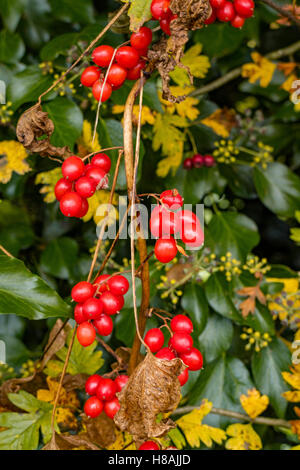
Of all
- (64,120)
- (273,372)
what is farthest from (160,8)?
(273,372)

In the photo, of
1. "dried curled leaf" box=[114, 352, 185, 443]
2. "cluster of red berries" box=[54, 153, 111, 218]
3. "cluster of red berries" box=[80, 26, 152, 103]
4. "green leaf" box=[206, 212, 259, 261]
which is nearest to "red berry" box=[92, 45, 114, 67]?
"cluster of red berries" box=[80, 26, 152, 103]

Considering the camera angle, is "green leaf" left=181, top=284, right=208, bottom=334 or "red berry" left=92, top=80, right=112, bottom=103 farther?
"green leaf" left=181, top=284, right=208, bottom=334

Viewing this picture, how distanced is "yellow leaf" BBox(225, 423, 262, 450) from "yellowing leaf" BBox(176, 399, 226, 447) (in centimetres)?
3

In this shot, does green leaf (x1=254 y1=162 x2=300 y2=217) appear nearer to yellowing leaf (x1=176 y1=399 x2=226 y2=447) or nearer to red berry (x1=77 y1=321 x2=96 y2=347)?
yellowing leaf (x1=176 y1=399 x2=226 y2=447)

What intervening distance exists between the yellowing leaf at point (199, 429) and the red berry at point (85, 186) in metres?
0.53

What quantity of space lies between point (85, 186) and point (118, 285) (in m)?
0.12

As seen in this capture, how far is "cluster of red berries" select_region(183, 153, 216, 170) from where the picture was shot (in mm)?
909

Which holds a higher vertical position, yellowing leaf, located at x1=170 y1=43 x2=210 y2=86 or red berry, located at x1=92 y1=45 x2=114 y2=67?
yellowing leaf, located at x1=170 y1=43 x2=210 y2=86

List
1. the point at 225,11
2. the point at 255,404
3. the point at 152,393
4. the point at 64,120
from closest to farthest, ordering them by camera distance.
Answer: the point at 152,393 < the point at 225,11 < the point at 64,120 < the point at 255,404

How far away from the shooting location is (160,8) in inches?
19.5

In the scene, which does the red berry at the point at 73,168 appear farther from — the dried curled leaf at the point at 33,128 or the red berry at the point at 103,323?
the red berry at the point at 103,323

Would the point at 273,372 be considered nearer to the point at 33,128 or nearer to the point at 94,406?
the point at 94,406
